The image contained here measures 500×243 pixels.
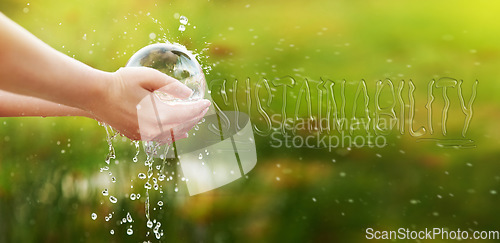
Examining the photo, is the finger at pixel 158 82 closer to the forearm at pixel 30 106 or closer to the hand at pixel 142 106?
the hand at pixel 142 106

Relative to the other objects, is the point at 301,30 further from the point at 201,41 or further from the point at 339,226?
the point at 339,226

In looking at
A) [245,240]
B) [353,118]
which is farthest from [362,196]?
[245,240]

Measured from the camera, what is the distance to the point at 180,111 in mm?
861

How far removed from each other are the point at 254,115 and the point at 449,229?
2.17 ft

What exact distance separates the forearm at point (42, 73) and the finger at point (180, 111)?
0.29 feet

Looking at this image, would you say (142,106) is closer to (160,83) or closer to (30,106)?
(160,83)


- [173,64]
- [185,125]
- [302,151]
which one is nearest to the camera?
[185,125]

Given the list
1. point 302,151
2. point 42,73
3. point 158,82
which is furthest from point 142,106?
point 302,151

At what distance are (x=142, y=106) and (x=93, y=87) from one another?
7 centimetres

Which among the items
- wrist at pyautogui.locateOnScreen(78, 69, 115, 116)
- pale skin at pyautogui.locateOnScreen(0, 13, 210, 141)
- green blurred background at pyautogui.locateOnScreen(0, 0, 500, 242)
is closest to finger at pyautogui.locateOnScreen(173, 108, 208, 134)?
pale skin at pyautogui.locateOnScreen(0, 13, 210, 141)

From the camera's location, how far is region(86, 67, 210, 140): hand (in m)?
0.83

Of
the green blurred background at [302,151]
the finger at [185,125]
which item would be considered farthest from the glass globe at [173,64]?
the green blurred background at [302,151]

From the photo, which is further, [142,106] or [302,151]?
[302,151]

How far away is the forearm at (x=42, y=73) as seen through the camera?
74 centimetres
